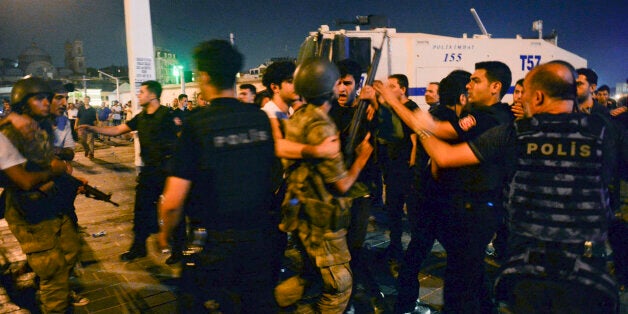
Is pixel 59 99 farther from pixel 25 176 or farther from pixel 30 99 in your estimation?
pixel 25 176

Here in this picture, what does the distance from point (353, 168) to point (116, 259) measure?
3.85 meters

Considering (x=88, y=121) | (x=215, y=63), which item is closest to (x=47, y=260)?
(x=215, y=63)

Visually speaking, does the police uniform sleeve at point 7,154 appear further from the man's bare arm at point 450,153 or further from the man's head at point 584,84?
the man's head at point 584,84

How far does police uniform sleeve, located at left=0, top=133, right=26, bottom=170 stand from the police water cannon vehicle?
627 centimetres

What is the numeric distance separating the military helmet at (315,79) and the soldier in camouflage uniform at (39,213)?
7.15ft

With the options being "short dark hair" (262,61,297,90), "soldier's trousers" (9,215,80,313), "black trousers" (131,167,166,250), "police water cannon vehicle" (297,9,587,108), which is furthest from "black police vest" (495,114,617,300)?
"police water cannon vehicle" (297,9,587,108)

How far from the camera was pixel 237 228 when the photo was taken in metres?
2.28

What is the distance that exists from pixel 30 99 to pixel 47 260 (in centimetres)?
129

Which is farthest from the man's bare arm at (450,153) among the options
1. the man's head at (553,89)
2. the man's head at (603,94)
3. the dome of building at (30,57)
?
the dome of building at (30,57)

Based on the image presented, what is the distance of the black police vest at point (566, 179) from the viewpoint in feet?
6.53

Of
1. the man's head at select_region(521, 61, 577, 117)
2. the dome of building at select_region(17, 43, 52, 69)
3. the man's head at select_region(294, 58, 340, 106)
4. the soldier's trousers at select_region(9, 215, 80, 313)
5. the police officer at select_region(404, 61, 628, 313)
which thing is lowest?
the soldier's trousers at select_region(9, 215, 80, 313)

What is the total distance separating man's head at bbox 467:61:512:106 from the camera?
3.56 meters

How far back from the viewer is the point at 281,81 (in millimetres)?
4273

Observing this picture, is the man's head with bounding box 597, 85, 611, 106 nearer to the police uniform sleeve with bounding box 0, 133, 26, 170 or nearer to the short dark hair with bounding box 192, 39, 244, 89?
the short dark hair with bounding box 192, 39, 244, 89
